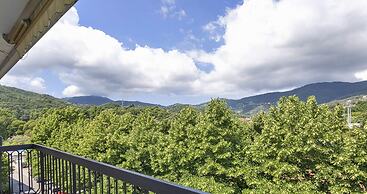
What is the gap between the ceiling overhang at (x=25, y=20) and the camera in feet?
5.79

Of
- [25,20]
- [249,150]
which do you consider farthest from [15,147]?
[249,150]

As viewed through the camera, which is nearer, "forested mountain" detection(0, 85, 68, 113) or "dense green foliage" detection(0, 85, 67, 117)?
"dense green foliage" detection(0, 85, 67, 117)

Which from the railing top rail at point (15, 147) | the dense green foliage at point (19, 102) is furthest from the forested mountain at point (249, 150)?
the dense green foliage at point (19, 102)

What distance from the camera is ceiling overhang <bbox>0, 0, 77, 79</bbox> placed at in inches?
69.5

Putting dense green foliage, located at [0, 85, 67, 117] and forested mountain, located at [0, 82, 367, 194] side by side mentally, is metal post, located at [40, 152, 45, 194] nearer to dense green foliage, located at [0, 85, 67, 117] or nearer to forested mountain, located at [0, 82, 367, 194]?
forested mountain, located at [0, 82, 367, 194]

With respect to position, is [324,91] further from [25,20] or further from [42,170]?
[25,20]

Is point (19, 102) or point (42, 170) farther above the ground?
point (19, 102)

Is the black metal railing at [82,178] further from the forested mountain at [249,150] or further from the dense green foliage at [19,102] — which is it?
the dense green foliage at [19,102]

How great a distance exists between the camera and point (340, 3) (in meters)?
28.6

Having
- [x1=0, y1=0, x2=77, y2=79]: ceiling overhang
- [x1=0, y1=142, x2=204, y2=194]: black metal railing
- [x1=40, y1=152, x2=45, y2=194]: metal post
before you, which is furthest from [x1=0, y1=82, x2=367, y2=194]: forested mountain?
[x1=0, y1=0, x2=77, y2=79]: ceiling overhang

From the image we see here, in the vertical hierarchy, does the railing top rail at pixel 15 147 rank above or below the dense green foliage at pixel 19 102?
below

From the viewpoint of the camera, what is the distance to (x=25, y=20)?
2248mm

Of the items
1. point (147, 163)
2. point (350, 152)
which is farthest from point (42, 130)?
point (350, 152)

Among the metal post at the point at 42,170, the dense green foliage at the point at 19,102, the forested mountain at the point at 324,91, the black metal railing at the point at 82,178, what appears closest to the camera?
the black metal railing at the point at 82,178
